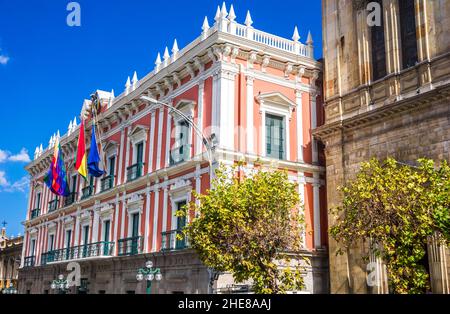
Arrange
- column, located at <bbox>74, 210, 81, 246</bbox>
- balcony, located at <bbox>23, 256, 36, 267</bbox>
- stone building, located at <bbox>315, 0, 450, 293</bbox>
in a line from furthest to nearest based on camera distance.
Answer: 1. balcony, located at <bbox>23, 256, 36, 267</bbox>
2. column, located at <bbox>74, 210, 81, 246</bbox>
3. stone building, located at <bbox>315, 0, 450, 293</bbox>

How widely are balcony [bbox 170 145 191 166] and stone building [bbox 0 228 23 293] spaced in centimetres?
3394

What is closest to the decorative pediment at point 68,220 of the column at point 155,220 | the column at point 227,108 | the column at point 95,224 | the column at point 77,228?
the column at point 77,228

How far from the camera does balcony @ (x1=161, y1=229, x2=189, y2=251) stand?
65.1ft

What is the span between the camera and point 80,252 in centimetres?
2841

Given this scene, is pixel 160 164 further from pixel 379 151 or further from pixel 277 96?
pixel 379 151

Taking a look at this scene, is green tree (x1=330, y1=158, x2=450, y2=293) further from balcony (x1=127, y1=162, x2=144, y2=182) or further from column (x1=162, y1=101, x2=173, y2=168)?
balcony (x1=127, y1=162, x2=144, y2=182)

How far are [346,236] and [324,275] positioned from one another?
7628 millimetres

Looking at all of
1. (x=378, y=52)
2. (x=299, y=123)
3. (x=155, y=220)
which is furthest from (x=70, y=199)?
(x=378, y=52)

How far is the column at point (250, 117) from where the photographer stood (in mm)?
19953

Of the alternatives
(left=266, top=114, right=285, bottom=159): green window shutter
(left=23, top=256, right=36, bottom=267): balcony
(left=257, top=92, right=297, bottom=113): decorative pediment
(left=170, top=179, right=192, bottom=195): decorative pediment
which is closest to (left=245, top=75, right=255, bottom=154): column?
(left=257, top=92, right=297, bottom=113): decorative pediment

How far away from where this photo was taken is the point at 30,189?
40312 millimetres

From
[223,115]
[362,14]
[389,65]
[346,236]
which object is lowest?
[346,236]
